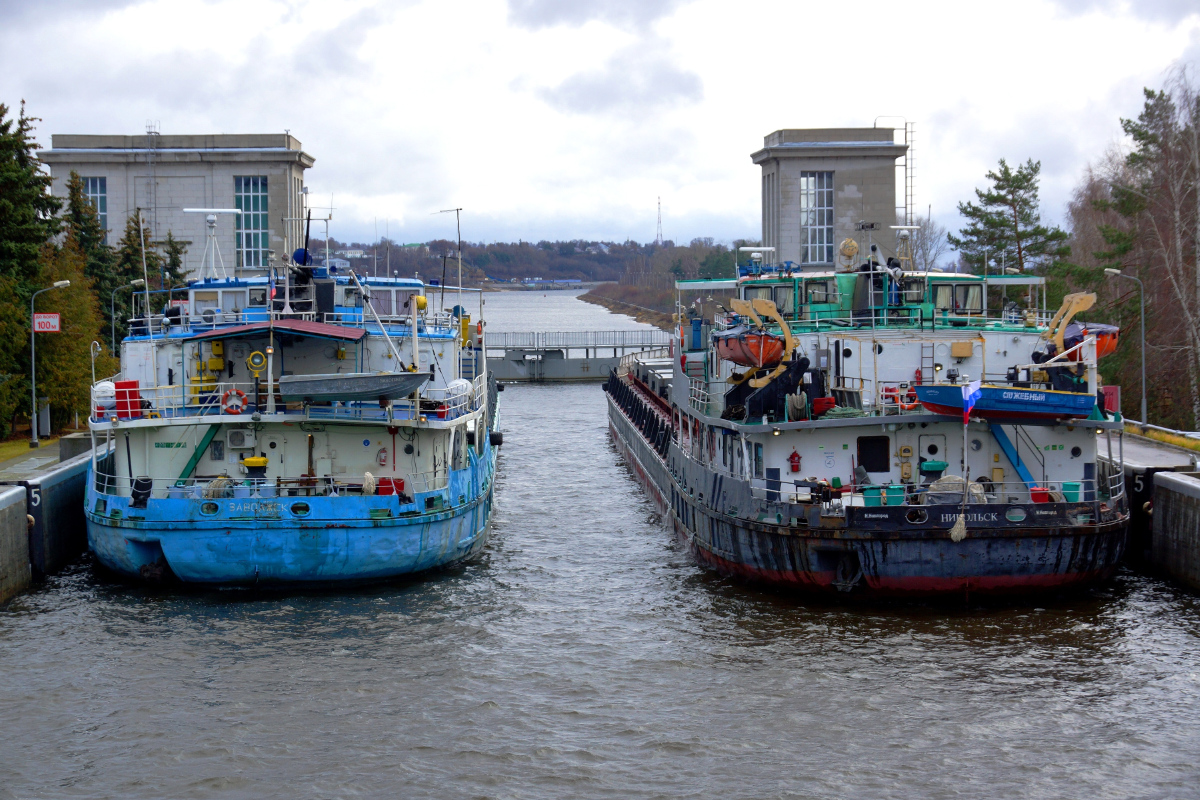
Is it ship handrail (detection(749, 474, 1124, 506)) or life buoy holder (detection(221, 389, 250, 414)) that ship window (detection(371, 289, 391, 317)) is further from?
ship handrail (detection(749, 474, 1124, 506))

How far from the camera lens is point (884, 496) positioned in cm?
2169

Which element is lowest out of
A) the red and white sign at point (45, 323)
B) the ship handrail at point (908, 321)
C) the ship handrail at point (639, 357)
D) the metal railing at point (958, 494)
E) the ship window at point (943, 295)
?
the metal railing at point (958, 494)

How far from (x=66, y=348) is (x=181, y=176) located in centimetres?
3327

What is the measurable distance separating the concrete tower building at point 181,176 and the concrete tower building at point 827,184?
2992 cm

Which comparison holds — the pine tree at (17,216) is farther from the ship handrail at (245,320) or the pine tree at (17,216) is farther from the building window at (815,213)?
the building window at (815,213)

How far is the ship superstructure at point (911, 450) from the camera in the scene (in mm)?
21281

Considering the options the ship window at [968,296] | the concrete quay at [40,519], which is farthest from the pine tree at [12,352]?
the ship window at [968,296]

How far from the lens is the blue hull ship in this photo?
74.0 ft

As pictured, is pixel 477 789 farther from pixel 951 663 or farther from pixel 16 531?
pixel 16 531

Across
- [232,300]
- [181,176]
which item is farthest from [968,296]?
[181,176]

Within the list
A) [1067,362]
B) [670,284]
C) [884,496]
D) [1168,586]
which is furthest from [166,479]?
[670,284]

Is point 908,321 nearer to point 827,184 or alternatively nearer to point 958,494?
point 958,494

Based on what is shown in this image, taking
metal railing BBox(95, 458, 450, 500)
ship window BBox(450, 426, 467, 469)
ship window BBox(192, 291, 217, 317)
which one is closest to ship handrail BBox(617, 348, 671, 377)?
ship window BBox(192, 291, 217, 317)

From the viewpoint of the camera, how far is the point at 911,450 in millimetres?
23297
